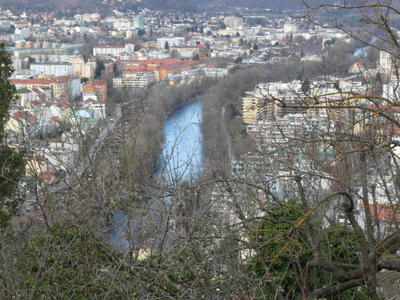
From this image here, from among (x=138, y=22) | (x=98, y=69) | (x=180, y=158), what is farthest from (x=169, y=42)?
(x=180, y=158)

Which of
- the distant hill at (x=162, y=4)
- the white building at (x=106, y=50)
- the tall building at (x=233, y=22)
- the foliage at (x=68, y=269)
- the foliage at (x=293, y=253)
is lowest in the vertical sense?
the white building at (x=106, y=50)

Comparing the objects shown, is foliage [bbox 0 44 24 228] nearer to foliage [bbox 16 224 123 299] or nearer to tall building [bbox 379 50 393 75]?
foliage [bbox 16 224 123 299]

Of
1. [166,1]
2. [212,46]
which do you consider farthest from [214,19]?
[212,46]

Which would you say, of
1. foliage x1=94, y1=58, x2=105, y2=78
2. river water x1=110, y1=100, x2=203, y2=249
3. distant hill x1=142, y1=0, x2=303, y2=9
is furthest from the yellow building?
distant hill x1=142, y1=0, x2=303, y2=9

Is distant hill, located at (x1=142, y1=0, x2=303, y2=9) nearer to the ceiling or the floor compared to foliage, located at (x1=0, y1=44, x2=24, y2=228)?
nearer to the ceiling

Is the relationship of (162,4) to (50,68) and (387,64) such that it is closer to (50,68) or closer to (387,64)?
(50,68)

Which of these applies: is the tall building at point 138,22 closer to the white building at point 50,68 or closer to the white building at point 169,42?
the white building at point 169,42

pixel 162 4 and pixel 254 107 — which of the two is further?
pixel 162 4

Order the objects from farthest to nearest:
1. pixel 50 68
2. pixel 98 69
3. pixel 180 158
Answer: pixel 50 68 → pixel 98 69 → pixel 180 158

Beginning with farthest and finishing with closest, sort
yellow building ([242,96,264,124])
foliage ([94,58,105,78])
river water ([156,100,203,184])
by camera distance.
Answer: foliage ([94,58,105,78]) < river water ([156,100,203,184]) < yellow building ([242,96,264,124])

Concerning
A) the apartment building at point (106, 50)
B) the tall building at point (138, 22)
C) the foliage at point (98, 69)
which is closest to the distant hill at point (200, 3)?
the tall building at point (138, 22)

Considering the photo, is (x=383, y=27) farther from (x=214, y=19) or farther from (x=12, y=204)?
(x=214, y=19)
